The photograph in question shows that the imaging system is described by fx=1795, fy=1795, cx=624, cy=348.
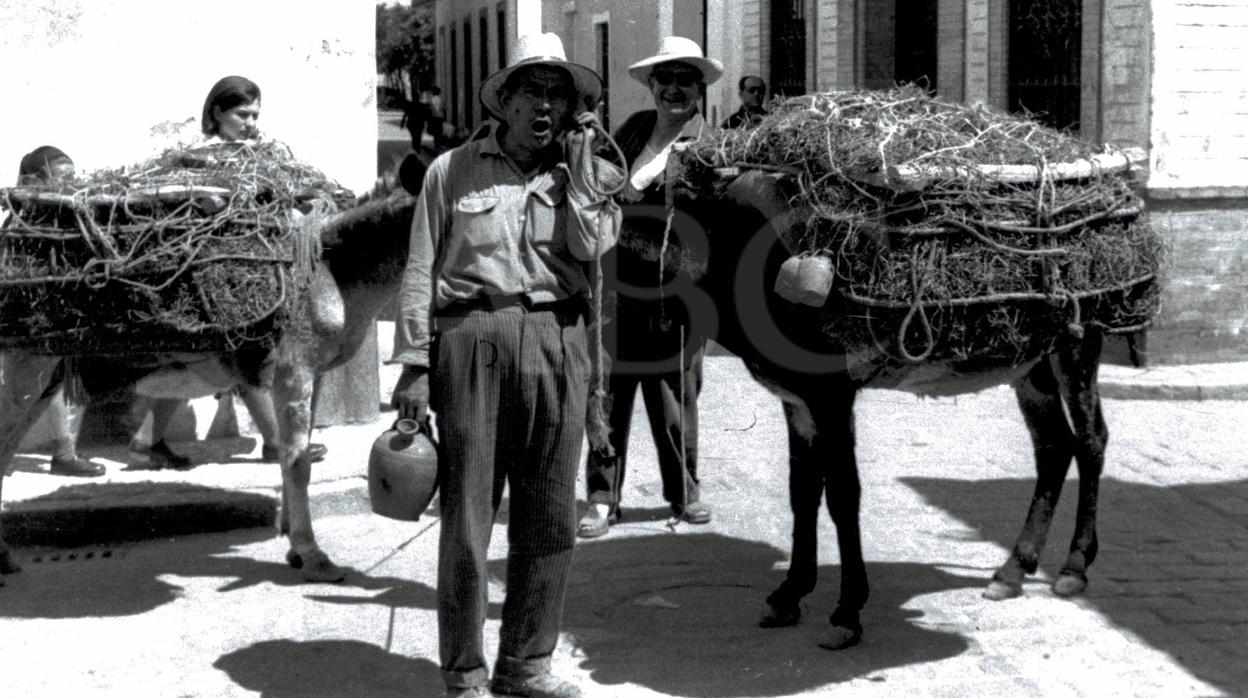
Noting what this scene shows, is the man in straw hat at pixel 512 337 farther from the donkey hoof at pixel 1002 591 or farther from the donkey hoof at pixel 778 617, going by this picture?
the donkey hoof at pixel 1002 591

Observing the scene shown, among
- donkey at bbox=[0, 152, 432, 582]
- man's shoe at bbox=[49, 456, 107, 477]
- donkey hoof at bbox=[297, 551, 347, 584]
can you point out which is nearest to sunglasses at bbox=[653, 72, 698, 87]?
donkey at bbox=[0, 152, 432, 582]

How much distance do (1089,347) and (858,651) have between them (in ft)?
4.86

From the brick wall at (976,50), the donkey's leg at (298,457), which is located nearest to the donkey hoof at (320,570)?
the donkey's leg at (298,457)

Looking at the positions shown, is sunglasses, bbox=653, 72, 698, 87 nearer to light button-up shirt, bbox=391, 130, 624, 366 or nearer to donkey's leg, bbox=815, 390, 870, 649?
donkey's leg, bbox=815, 390, 870, 649

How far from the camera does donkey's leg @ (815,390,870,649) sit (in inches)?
244

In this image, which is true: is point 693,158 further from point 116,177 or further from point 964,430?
point 964,430

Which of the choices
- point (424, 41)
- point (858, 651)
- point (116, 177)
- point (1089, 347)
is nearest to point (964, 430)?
point (1089, 347)

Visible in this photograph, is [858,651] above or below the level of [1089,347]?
below

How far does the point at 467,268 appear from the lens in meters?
5.36

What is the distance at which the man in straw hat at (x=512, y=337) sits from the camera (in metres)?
5.35

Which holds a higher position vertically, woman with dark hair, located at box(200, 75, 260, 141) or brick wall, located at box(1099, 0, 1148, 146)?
brick wall, located at box(1099, 0, 1148, 146)

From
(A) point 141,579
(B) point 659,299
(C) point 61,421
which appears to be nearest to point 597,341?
(B) point 659,299

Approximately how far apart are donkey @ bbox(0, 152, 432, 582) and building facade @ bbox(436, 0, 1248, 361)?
3408mm

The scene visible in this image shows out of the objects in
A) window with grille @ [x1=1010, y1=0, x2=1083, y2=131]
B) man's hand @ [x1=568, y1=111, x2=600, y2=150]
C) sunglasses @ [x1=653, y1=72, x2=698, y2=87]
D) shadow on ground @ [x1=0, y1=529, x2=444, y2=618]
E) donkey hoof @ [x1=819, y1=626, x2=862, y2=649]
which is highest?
window with grille @ [x1=1010, y1=0, x2=1083, y2=131]
